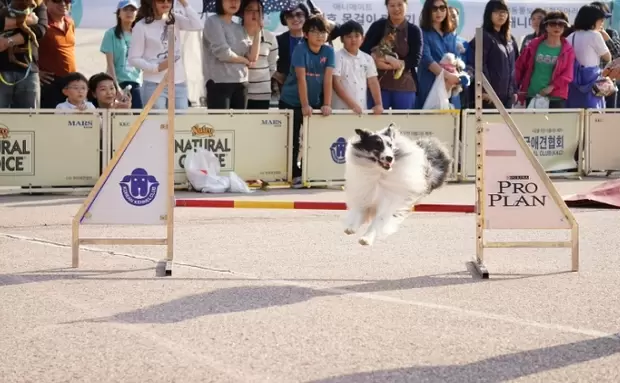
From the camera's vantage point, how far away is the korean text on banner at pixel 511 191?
8523 mm

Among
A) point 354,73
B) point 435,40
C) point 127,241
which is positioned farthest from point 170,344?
point 435,40

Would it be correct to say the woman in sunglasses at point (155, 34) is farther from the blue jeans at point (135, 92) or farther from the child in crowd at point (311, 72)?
the child in crowd at point (311, 72)

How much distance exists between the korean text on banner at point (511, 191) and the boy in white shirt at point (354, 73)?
17.3 ft

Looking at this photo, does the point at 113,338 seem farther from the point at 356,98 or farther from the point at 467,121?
the point at 467,121

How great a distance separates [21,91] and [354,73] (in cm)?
393

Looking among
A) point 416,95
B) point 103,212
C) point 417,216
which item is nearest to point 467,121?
point 416,95

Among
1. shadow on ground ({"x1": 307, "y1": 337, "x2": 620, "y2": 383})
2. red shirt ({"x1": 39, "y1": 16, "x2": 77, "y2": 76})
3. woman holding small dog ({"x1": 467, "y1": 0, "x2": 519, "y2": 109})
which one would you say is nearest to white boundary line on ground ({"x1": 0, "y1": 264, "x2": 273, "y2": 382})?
shadow on ground ({"x1": 307, "y1": 337, "x2": 620, "y2": 383})

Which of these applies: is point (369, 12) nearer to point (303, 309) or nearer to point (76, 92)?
point (76, 92)

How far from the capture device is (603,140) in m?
15.5

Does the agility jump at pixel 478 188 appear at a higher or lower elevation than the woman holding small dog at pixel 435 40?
lower

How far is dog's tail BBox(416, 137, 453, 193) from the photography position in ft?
31.9

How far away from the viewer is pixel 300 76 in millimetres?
13484

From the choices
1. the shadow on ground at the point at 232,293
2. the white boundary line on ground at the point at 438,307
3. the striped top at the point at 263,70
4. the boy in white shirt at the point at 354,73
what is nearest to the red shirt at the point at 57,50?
the striped top at the point at 263,70

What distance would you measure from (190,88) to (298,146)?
18.8ft
